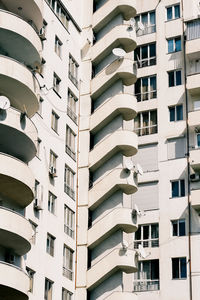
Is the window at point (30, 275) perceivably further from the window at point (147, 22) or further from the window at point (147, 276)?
the window at point (147, 22)

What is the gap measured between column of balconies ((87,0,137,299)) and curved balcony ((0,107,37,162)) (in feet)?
35.0

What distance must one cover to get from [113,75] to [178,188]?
32.6 feet

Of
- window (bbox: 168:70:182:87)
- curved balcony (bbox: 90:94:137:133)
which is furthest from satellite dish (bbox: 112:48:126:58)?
window (bbox: 168:70:182:87)

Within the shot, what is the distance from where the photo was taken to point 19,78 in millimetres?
42031

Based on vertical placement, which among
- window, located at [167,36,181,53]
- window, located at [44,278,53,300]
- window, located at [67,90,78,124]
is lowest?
window, located at [44,278,53,300]

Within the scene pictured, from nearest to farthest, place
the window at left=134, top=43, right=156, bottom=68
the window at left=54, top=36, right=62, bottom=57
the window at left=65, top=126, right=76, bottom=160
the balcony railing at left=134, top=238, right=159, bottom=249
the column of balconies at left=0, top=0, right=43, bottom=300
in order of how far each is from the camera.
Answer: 1. the column of balconies at left=0, top=0, right=43, bottom=300
2. the window at left=65, top=126, right=76, bottom=160
3. the window at left=54, top=36, right=62, bottom=57
4. the balcony railing at left=134, top=238, right=159, bottom=249
5. the window at left=134, top=43, right=156, bottom=68

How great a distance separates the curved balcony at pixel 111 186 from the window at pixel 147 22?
47.6 feet

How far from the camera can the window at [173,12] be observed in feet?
203

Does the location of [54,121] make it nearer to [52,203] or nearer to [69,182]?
[69,182]

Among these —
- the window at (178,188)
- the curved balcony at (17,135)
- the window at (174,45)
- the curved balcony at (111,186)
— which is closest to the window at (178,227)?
the window at (178,188)

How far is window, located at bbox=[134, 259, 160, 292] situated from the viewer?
53.8m

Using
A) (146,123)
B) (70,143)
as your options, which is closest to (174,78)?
(146,123)

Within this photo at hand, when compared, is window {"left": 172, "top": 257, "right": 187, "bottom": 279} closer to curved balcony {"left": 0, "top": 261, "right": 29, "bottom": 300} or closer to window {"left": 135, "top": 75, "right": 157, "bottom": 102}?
window {"left": 135, "top": 75, "right": 157, "bottom": 102}

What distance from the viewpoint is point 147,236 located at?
55688 millimetres
